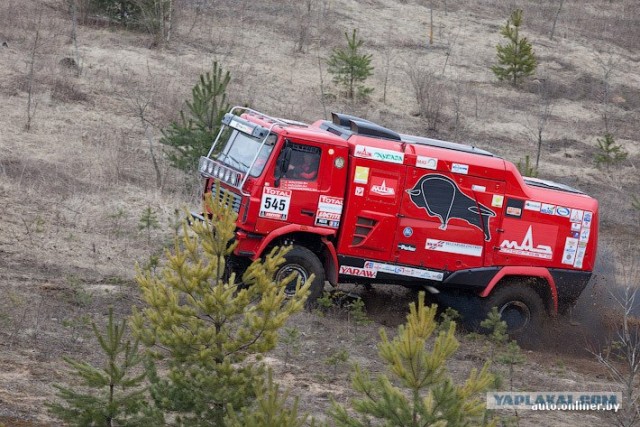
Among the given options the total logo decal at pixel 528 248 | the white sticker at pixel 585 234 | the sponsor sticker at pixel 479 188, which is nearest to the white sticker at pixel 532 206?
the total logo decal at pixel 528 248

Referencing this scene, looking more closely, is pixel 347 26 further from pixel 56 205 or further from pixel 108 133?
pixel 56 205

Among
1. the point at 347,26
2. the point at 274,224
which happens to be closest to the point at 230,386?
the point at 274,224

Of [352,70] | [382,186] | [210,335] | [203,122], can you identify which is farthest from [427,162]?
[352,70]

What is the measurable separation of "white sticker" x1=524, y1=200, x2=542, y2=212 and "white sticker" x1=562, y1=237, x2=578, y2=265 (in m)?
0.72

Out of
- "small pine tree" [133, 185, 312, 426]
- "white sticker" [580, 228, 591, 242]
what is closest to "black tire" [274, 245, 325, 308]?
"white sticker" [580, 228, 591, 242]

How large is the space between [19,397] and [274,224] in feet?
15.8

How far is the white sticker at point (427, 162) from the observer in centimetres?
1436

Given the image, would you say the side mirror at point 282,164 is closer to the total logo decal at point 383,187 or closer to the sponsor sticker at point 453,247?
the total logo decal at point 383,187

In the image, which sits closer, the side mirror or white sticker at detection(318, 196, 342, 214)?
the side mirror

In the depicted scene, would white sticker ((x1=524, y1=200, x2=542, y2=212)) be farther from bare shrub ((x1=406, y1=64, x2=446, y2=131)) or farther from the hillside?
bare shrub ((x1=406, y1=64, x2=446, y2=131))

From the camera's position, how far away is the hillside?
13.2 metres

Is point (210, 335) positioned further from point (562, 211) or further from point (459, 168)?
point (562, 211)

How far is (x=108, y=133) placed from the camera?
936 inches

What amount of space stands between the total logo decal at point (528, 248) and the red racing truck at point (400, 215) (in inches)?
0.6
